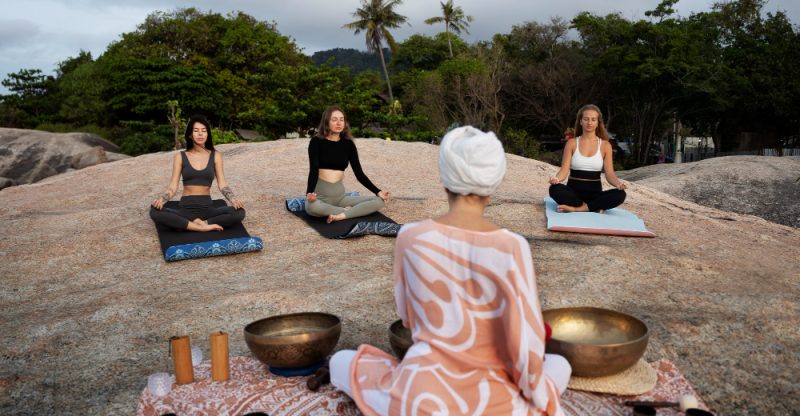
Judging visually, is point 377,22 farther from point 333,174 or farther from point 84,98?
point 333,174

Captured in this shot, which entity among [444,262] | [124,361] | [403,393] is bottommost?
[124,361]

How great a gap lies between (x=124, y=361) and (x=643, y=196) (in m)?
8.17

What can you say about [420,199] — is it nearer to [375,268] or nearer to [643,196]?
[375,268]

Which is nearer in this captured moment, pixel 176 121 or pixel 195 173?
pixel 195 173

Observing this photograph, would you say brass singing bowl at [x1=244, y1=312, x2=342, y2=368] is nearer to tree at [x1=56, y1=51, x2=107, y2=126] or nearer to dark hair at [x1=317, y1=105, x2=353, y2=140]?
dark hair at [x1=317, y1=105, x2=353, y2=140]

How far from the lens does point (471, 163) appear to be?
214cm

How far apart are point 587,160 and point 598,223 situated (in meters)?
0.71

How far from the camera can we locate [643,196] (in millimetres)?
9812

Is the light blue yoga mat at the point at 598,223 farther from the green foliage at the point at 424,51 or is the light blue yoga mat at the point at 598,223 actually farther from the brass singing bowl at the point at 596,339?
the green foliage at the point at 424,51

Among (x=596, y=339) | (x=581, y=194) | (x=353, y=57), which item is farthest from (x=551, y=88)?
(x=353, y=57)

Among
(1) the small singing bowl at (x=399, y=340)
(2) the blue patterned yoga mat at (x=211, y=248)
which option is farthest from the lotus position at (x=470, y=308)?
(2) the blue patterned yoga mat at (x=211, y=248)

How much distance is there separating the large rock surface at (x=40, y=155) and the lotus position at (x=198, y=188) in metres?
10.2

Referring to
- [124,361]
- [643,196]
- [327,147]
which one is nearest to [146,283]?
[124,361]

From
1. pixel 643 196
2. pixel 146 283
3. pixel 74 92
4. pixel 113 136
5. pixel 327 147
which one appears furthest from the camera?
pixel 74 92
